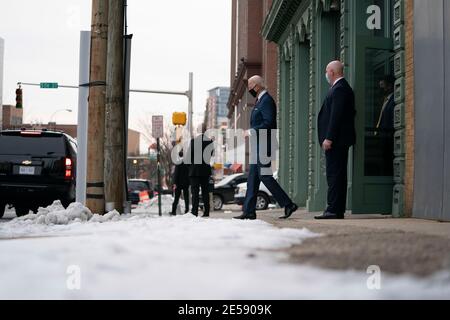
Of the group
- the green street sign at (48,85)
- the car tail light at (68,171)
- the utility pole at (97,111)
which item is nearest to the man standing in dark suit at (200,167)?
the car tail light at (68,171)

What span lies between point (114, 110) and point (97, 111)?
223 mm

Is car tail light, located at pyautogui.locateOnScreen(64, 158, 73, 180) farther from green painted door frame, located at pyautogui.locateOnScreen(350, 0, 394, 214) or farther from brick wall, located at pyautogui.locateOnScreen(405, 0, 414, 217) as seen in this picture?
brick wall, located at pyautogui.locateOnScreen(405, 0, 414, 217)

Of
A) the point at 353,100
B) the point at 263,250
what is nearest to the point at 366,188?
the point at 353,100

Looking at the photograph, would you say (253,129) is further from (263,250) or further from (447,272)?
(447,272)

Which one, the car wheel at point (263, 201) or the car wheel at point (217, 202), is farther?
the car wheel at point (217, 202)

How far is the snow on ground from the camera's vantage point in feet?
9.32

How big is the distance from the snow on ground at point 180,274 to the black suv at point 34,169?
7.82 m

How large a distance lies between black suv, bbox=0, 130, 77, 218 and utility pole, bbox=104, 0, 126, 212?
4146 mm

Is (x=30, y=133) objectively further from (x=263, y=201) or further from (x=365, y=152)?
(x=263, y=201)

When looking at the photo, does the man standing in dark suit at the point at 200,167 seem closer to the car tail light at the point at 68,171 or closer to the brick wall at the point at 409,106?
the car tail light at the point at 68,171

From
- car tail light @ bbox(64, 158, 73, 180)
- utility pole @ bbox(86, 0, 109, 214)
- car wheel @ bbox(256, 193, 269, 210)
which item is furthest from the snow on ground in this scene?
car wheel @ bbox(256, 193, 269, 210)

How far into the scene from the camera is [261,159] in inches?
319

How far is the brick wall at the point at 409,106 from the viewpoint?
313 inches

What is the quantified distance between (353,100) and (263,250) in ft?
15.1
